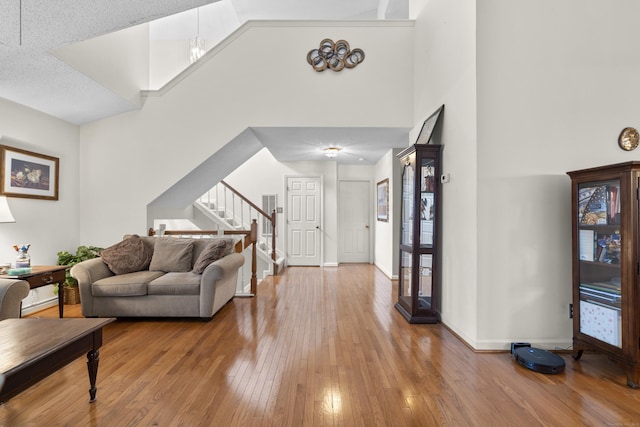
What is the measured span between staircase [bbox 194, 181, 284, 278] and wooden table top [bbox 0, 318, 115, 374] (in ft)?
14.9

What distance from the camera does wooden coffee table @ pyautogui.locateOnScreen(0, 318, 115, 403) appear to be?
58.9 inches

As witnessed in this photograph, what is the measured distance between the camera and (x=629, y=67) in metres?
2.82

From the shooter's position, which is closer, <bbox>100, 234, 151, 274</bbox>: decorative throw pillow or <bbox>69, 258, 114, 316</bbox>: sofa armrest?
<bbox>69, 258, 114, 316</bbox>: sofa armrest

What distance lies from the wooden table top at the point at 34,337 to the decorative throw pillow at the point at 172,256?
200cm

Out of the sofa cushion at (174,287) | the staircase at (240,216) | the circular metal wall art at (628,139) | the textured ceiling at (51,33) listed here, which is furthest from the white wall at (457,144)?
the staircase at (240,216)

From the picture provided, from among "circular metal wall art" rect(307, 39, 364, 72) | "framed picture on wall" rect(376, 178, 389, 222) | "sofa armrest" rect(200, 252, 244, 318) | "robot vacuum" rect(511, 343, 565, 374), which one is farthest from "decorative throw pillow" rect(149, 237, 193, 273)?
"framed picture on wall" rect(376, 178, 389, 222)

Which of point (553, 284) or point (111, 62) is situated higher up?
point (111, 62)

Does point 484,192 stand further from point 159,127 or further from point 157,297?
point 159,127

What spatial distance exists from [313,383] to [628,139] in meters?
3.27

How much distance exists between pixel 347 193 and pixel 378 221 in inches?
45.6

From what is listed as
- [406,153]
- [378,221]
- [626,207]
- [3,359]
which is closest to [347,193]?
[378,221]

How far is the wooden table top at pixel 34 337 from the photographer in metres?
1.56

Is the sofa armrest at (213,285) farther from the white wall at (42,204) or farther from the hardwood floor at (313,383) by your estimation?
the white wall at (42,204)

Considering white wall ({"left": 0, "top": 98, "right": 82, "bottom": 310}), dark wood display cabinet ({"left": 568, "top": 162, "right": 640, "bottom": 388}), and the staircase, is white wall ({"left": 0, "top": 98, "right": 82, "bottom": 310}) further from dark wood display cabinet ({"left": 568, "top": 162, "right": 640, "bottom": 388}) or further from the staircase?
dark wood display cabinet ({"left": 568, "top": 162, "right": 640, "bottom": 388})
